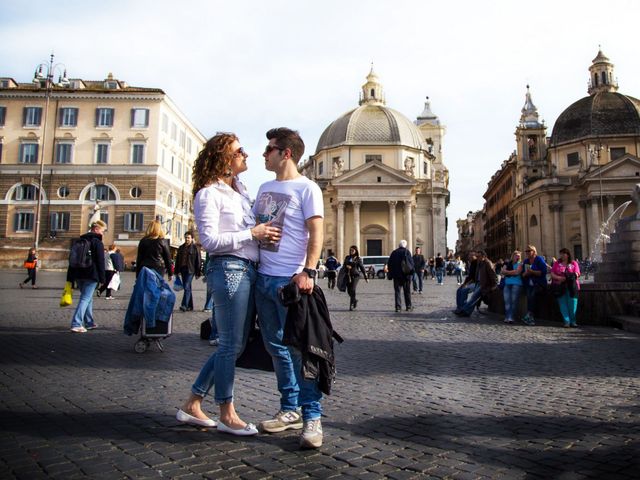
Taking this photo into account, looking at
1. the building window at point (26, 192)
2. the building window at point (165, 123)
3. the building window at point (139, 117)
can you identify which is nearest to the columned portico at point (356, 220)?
the building window at point (165, 123)

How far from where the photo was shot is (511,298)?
1129 centimetres

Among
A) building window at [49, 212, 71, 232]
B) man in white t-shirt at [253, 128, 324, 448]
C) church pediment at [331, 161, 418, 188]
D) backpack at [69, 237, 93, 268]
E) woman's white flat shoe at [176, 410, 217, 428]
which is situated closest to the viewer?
man in white t-shirt at [253, 128, 324, 448]

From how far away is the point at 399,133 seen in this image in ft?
186

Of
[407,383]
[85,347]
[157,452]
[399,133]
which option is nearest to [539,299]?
[407,383]

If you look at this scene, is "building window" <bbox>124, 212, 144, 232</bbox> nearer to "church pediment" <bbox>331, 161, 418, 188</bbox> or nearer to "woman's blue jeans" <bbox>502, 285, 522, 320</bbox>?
"church pediment" <bbox>331, 161, 418, 188</bbox>

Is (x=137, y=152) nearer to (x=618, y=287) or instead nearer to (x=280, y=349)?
(x=618, y=287)

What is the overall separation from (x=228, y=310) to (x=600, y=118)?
208ft

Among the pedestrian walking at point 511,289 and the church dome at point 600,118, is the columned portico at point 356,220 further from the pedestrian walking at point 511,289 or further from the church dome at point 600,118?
the pedestrian walking at point 511,289

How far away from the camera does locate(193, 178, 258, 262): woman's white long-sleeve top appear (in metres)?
3.35

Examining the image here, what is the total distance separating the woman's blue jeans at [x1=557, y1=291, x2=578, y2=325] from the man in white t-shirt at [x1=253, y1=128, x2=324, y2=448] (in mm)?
8613

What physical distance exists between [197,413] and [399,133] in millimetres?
55692

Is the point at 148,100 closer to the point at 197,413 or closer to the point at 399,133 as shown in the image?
the point at 399,133

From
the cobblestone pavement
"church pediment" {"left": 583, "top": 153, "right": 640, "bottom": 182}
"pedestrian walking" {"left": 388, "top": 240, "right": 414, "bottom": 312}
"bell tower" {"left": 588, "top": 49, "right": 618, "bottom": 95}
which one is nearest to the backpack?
the cobblestone pavement

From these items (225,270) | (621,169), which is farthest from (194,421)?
(621,169)
